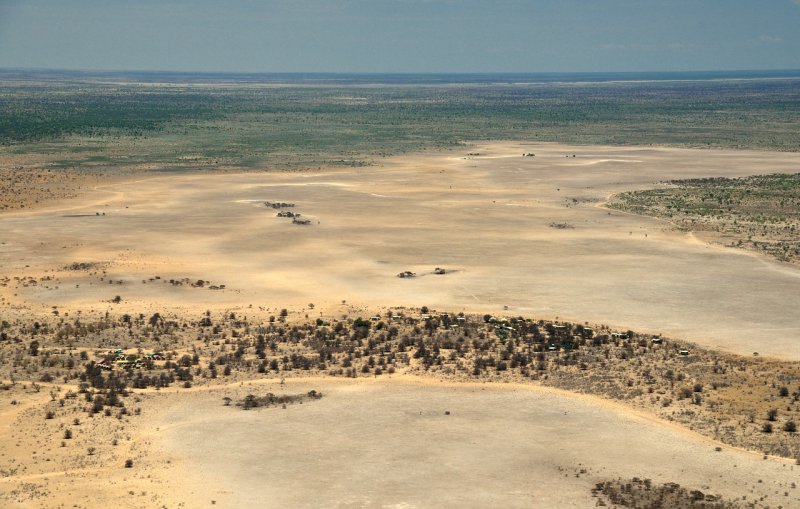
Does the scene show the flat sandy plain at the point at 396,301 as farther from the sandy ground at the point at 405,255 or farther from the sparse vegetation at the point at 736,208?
the sparse vegetation at the point at 736,208

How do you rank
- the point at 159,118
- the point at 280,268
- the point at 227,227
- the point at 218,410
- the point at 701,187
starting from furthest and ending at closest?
the point at 159,118 → the point at 701,187 → the point at 227,227 → the point at 280,268 → the point at 218,410

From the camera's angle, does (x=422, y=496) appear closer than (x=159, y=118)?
Yes

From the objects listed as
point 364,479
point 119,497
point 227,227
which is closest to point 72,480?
point 119,497

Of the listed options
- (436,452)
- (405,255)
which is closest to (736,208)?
(405,255)

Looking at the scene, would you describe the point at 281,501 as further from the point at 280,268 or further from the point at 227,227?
the point at 227,227

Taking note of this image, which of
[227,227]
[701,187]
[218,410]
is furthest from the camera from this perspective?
[701,187]

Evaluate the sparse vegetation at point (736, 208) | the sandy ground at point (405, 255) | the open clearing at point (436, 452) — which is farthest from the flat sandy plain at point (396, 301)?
the sparse vegetation at point (736, 208)
